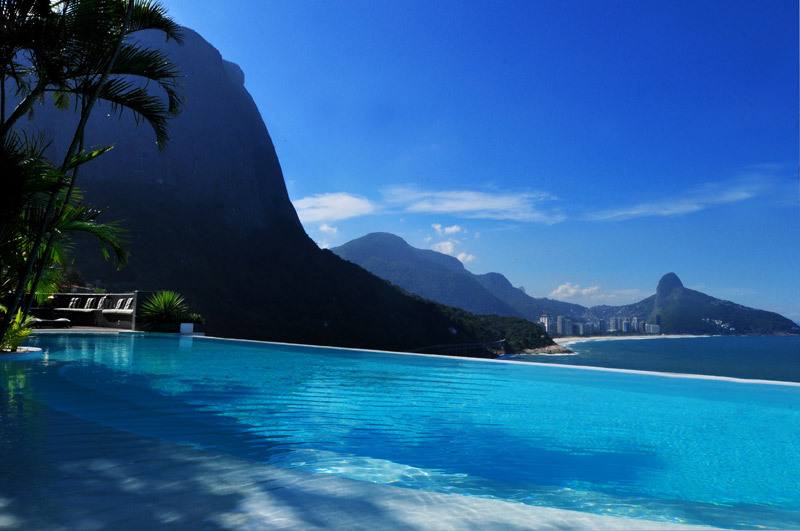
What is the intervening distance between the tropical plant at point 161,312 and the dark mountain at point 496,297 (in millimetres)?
108578

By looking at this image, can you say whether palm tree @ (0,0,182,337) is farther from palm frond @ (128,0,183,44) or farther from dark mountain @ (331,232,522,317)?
dark mountain @ (331,232,522,317)

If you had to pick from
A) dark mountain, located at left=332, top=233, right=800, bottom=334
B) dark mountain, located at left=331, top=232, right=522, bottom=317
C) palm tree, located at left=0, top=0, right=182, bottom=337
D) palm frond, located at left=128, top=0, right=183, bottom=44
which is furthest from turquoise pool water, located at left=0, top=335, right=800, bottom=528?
dark mountain, located at left=331, top=232, right=522, bottom=317

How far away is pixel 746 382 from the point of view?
21.3 ft

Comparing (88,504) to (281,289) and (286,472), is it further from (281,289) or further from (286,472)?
(281,289)

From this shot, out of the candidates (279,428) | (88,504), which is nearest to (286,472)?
(88,504)

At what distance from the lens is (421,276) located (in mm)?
137625

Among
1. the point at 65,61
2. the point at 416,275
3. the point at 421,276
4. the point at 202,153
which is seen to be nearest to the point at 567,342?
the point at 421,276

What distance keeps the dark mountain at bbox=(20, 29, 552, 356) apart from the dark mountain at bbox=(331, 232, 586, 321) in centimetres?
5325

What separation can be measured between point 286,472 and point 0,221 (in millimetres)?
3355

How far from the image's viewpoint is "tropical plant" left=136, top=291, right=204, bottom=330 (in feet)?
48.5

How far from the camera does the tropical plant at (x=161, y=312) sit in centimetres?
1480

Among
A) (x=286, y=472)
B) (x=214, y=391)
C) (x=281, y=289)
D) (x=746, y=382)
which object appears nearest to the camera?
(x=286, y=472)

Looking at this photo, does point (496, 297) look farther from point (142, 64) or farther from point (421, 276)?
A: point (142, 64)

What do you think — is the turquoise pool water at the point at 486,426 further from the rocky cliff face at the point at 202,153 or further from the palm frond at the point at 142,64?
the rocky cliff face at the point at 202,153
